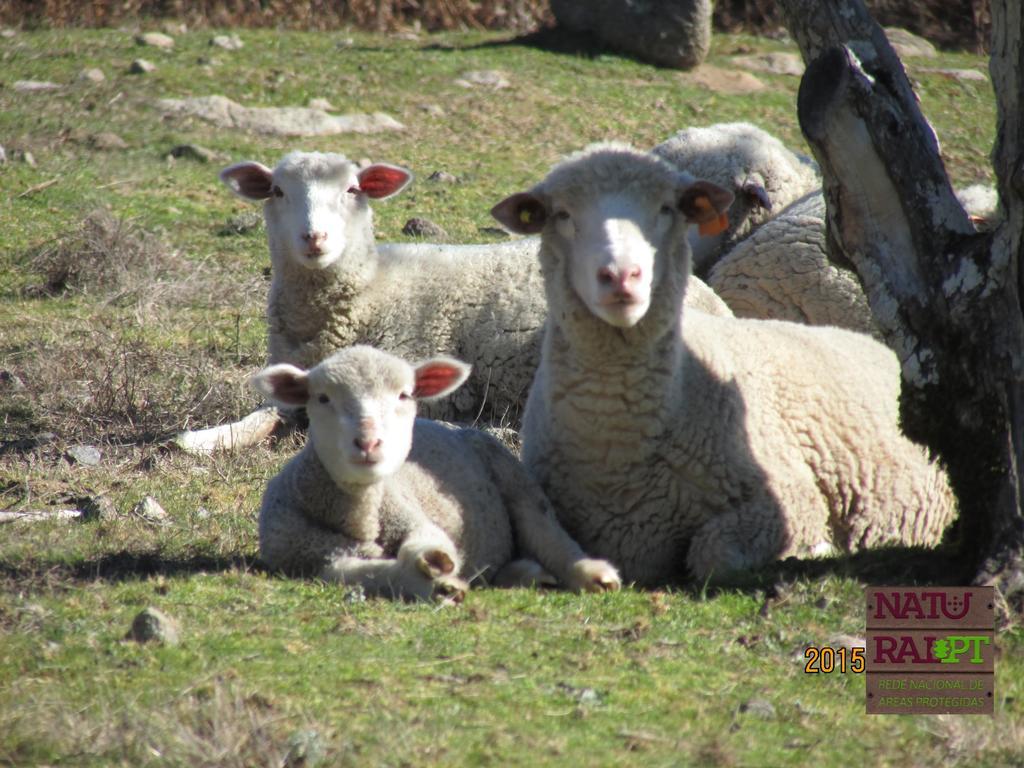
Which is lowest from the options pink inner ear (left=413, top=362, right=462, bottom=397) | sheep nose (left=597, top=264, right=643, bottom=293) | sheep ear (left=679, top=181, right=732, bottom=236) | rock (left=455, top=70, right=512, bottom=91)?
rock (left=455, top=70, right=512, bottom=91)

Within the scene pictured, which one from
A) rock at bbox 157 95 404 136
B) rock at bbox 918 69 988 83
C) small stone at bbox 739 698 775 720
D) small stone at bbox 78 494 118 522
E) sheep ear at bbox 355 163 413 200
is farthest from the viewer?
rock at bbox 918 69 988 83

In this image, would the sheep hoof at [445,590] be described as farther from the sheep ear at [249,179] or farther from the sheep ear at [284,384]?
the sheep ear at [249,179]

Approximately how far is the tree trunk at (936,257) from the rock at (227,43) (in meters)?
11.9

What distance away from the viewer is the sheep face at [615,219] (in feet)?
16.4

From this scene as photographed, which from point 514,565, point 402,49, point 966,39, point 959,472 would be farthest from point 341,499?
point 966,39

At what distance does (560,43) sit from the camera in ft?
56.9

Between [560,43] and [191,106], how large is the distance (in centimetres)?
522

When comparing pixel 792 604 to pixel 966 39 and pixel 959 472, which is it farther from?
pixel 966 39

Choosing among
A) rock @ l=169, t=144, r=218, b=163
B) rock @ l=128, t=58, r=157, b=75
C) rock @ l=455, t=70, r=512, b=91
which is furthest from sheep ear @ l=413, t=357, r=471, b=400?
rock @ l=455, t=70, r=512, b=91

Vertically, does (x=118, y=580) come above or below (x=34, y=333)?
above

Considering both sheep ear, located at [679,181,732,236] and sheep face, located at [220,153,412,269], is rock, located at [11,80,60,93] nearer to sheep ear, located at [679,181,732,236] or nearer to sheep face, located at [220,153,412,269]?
sheep face, located at [220,153,412,269]

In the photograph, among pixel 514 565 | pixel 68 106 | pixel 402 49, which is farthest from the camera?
pixel 402 49

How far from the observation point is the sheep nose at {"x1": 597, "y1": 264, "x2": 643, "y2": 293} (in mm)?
4934

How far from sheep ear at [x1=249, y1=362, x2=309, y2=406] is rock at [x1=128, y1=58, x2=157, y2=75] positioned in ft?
34.5
